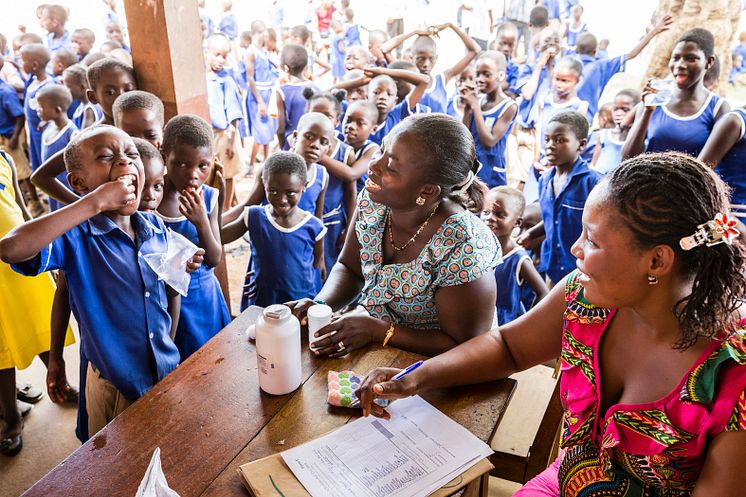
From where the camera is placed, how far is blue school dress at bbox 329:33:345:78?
1062cm

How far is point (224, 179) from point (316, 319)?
1.93m

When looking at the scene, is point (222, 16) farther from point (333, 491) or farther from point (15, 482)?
point (333, 491)

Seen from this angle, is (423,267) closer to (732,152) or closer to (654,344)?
(654,344)

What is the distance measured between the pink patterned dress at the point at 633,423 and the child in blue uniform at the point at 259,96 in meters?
6.36

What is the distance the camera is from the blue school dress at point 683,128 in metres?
3.47

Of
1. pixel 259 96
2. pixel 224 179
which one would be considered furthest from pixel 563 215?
pixel 259 96

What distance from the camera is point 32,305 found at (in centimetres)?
234

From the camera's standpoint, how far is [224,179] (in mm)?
3305

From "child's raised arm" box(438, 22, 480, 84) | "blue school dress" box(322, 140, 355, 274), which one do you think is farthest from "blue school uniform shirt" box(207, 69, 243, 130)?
"blue school dress" box(322, 140, 355, 274)

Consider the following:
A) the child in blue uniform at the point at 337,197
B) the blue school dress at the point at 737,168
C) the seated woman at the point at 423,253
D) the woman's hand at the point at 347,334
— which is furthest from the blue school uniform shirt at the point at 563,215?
the woman's hand at the point at 347,334

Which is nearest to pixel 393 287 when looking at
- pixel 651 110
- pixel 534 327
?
pixel 534 327

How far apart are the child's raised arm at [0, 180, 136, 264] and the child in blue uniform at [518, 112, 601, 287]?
8.15ft

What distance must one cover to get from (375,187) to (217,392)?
84 cm

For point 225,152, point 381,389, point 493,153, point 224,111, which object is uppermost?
point 381,389
